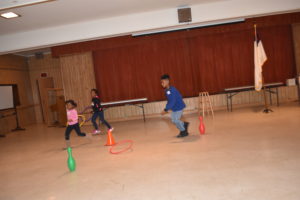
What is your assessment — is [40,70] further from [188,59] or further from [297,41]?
[297,41]

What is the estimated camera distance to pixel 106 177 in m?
4.04

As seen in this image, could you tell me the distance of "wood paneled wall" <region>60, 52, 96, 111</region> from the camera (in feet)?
37.1


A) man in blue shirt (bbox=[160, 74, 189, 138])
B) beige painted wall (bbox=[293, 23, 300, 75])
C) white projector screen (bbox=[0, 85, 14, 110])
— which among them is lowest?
man in blue shirt (bbox=[160, 74, 189, 138])

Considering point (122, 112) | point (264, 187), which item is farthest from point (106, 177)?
point (122, 112)

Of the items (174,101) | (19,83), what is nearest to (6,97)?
(19,83)

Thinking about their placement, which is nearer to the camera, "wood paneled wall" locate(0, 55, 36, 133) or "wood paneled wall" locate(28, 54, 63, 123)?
"wood paneled wall" locate(0, 55, 36, 133)

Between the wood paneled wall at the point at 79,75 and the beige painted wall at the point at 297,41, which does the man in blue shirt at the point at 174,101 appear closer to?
the wood paneled wall at the point at 79,75

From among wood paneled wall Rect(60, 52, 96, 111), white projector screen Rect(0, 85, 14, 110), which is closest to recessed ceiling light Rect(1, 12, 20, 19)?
wood paneled wall Rect(60, 52, 96, 111)

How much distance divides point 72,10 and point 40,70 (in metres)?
8.88

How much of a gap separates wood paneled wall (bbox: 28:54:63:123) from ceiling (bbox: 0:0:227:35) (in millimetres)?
6345

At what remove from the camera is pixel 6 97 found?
11711 mm

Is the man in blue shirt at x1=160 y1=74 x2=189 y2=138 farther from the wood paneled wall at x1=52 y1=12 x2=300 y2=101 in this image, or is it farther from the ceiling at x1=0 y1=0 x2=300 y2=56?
the wood paneled wall at x1=52 y1=12 x2=300 y2=101

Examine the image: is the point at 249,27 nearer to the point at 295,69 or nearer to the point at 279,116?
the point at 295,69

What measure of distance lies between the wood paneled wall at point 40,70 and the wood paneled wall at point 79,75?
2856mm
